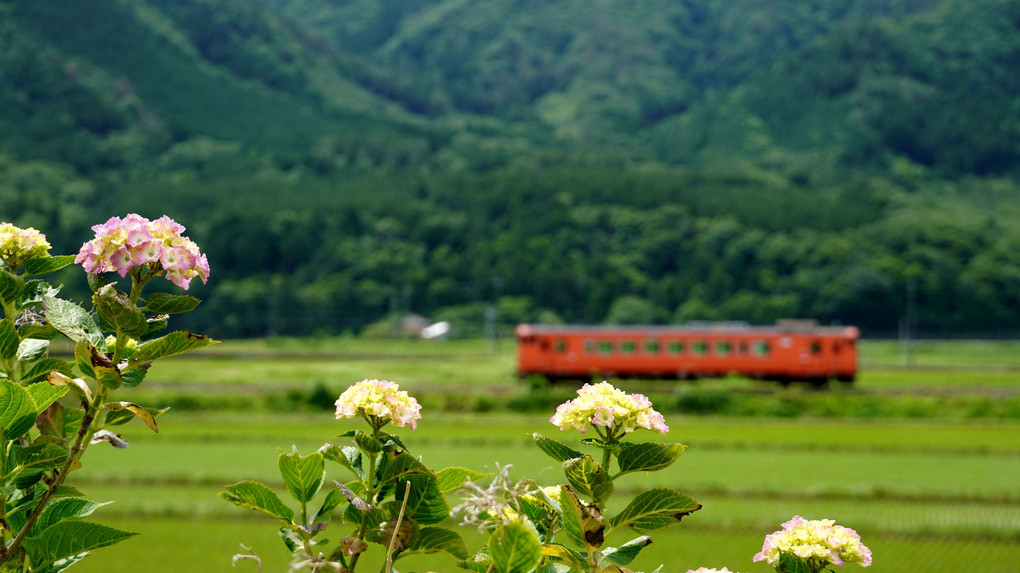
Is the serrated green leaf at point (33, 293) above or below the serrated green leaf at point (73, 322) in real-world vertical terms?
above

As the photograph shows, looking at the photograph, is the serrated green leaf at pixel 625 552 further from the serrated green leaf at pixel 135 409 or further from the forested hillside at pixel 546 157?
the forested hillside at pixel 546 157

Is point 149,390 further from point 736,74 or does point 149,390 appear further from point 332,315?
point 736,74

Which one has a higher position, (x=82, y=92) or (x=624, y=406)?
(x=82, y=92)

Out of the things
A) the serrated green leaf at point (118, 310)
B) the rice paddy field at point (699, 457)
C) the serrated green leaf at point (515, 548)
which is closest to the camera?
the serrated green leaf at point (515, 548)

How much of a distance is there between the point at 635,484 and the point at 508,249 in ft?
200

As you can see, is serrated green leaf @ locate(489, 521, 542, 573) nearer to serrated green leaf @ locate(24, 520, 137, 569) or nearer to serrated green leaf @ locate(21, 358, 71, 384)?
serrated green leaf @ locate(24, 520, 137, 569)

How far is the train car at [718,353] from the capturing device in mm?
31828

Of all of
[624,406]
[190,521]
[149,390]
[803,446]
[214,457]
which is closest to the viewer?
[624,406]

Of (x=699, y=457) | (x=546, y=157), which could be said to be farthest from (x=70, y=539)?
(x=546, y=157)

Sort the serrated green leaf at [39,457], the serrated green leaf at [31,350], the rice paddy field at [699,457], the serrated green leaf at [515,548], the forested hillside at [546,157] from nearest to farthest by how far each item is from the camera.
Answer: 1. the serrated green leaf at [515,548]
2. the serrated green leaf at [39,457]
3. the serrated green leaf at [31,350]
4. the rice paddy field at [699,457]
5. the forested hillside at [546,157]

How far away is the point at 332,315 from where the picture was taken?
6850 cm

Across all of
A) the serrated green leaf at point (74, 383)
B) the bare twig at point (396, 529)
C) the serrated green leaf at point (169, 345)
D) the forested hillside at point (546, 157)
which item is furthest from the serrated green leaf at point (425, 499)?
the forested hillside at point (546, 157)

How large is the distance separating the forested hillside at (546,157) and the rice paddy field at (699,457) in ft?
104

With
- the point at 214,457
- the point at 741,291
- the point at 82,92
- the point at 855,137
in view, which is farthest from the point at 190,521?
the point at 855,137
